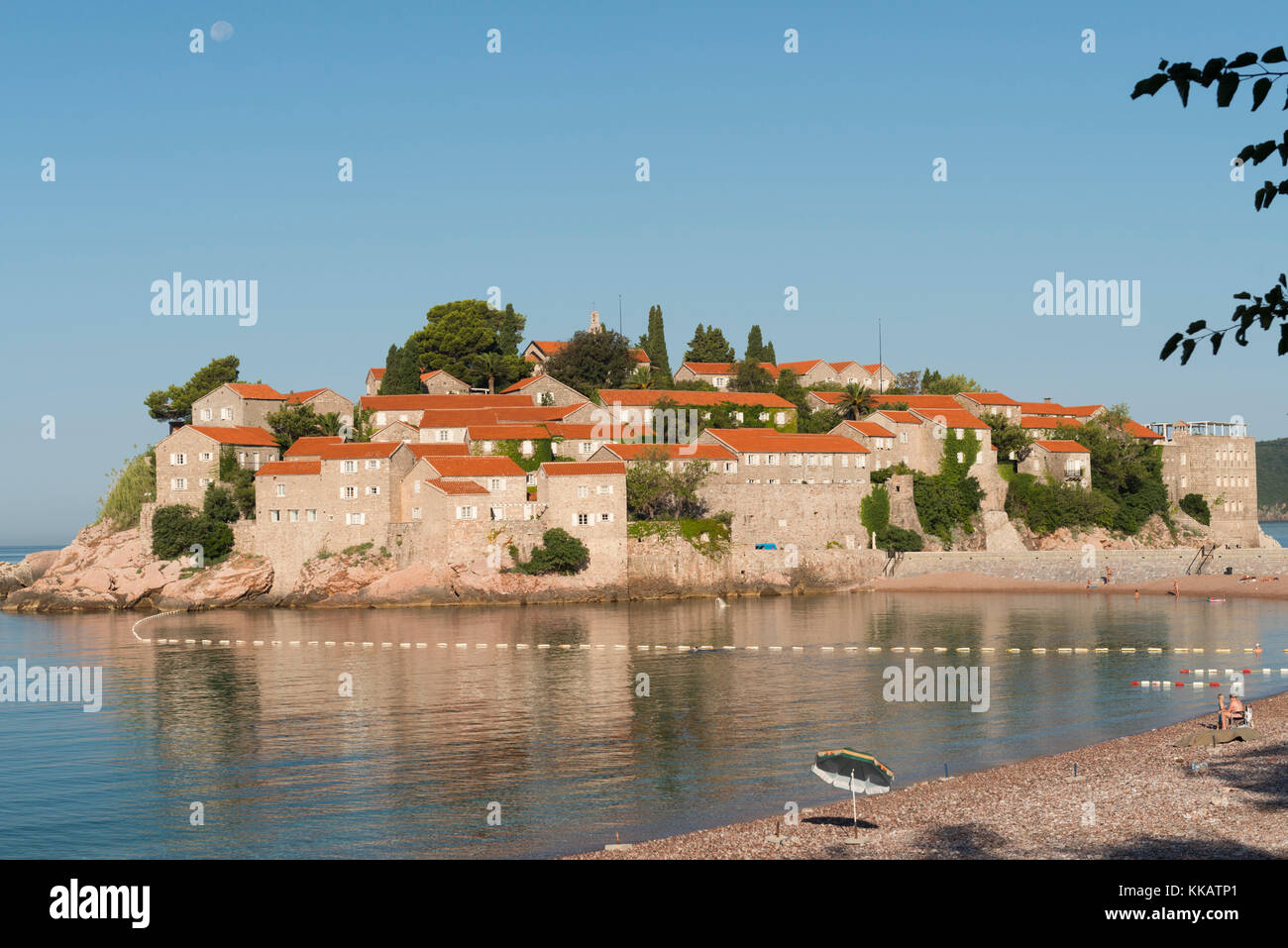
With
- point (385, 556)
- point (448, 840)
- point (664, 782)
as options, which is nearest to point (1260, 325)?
point (448, 840)

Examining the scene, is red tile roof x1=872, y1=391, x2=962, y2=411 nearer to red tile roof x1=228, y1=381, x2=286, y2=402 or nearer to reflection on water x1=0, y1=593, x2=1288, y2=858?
reflection on water x1=0, y1=593, x2=1288, y2=858

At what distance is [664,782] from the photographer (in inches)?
1134

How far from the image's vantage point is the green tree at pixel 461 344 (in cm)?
10188

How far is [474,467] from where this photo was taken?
2953 inches

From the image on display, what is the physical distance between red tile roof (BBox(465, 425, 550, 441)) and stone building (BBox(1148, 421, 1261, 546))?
54.2 m

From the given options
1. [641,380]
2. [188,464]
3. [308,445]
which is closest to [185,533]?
[188,464]

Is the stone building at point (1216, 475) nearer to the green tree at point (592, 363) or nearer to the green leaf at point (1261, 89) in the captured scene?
the green tree at point (592, 363)

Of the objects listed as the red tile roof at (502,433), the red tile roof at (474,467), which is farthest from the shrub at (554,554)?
the red tile roof at (502,433)

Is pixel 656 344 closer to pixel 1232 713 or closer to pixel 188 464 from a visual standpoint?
pixel 188 464

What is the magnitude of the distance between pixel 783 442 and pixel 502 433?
1968cm

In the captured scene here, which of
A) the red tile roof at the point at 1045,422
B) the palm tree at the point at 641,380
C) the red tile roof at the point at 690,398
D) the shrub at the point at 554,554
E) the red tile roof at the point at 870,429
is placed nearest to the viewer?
the shrub at the point at 554,554

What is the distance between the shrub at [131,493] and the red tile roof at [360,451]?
15.3 meters
